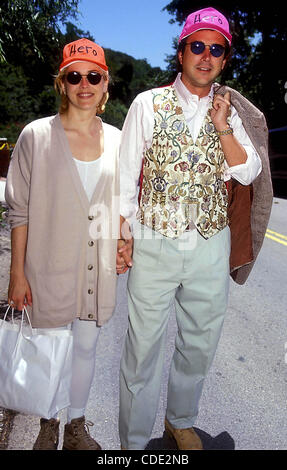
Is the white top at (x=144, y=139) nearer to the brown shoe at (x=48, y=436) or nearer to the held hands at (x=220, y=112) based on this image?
the held hands at (x=220, y=112)

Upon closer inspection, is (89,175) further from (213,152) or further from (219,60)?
(219,60)

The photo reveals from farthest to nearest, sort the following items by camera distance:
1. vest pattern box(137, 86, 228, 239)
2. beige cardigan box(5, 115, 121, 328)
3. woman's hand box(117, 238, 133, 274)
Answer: woman's hand box(117, 238, 133, 274)
vest pattern box(137, 86, 228, 239)
beige cardigan box(5, 115, 121, 328)

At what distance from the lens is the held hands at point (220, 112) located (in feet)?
7.66

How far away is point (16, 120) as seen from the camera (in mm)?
20438

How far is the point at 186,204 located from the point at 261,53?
26.6 metres

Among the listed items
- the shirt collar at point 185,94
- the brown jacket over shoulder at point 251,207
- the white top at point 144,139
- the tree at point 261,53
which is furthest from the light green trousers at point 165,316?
the tree at point 261,53

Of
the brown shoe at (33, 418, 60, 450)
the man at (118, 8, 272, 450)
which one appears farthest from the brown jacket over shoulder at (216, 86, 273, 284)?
the brown shoe at (33, 418, 60, 450)

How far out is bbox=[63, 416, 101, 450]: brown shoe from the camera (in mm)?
2580

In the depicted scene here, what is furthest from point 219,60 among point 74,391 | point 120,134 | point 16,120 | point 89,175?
point 16,120

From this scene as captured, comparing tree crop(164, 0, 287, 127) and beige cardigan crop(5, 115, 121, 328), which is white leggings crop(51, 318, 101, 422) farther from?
tree crop(164, 0, 287, 127)

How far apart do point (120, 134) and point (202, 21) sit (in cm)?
69

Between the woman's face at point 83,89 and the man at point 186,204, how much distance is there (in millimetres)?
208

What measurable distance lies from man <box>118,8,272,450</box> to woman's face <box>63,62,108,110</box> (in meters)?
0.21

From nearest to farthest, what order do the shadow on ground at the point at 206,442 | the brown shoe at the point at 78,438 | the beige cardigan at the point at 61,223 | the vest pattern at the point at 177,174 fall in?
1. the beige cardigan at the point at 61,223
2. the vest pattern at the point at 177,174
3. the brown shoe at the point at 78,438
4. the shadow on ground at the point at 206,442
